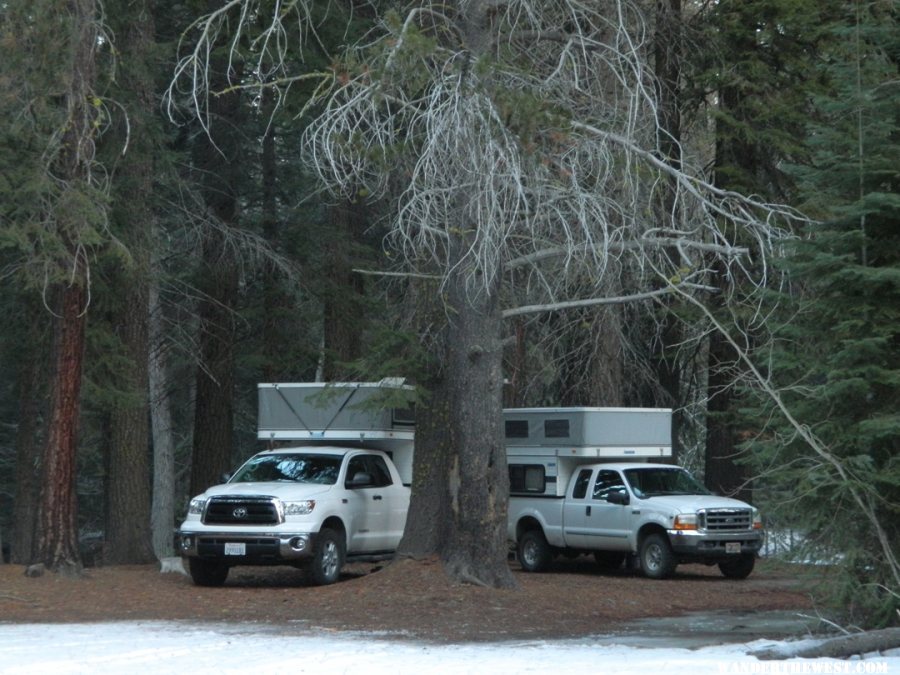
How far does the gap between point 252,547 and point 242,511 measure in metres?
0.57

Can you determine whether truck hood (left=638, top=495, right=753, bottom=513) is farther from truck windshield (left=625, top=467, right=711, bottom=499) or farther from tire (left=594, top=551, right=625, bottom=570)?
tire (left=594, top=551, right=625, bottom=570)

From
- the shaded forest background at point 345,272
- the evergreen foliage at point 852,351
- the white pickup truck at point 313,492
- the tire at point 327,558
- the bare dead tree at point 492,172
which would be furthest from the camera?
the tire at point 327,558

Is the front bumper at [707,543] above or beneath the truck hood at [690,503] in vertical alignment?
beneath

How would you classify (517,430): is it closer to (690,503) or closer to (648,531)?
(648,531)

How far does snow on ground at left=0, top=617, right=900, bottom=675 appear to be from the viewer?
32.1ft

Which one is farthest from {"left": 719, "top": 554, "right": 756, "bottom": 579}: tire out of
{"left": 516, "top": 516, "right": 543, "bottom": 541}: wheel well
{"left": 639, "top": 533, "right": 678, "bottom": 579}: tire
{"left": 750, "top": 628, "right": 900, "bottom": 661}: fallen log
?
{"left": 750, "top": 628, "right": 900, "bottom": 661}: fallen log

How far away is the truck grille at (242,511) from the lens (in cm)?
1781

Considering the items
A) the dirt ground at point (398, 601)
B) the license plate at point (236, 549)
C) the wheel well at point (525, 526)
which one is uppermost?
the wheel well at point (525, 526)

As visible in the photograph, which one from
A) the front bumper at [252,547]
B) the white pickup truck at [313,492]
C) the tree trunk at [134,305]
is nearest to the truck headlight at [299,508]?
the white pickup truck at [313,492]

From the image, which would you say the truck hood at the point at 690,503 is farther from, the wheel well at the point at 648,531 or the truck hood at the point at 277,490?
the truck hood at the point at 277,490

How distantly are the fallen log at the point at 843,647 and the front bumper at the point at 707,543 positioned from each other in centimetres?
975

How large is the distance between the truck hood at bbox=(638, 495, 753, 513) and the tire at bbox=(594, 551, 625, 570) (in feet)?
5.32

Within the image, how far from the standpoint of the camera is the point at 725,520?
2012 cm

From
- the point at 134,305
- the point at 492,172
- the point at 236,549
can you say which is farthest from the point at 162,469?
the point at 492,172
